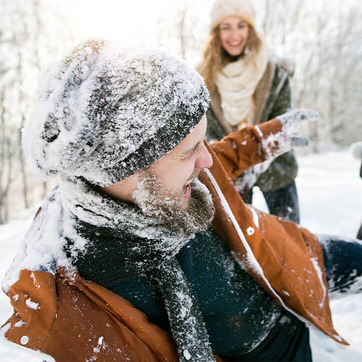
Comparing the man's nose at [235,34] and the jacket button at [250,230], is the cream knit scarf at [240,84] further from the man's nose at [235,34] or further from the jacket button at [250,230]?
the jacket button at [250,230]

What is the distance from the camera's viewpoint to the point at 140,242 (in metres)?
0.98

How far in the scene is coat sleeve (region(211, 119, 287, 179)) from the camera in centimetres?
149

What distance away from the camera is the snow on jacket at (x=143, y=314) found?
828mm

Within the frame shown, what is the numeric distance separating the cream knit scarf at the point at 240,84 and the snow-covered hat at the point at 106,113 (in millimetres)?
1447

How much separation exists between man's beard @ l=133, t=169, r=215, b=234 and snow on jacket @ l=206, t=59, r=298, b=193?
4.26ft

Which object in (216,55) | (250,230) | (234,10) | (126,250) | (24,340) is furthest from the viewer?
(216,55)

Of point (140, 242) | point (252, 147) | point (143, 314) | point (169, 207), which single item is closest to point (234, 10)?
point (252, 147)

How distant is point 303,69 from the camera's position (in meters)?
18.0

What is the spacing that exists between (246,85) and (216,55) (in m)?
0.35

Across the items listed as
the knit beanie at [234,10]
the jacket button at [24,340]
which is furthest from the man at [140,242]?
the knit beanie at [234,10]

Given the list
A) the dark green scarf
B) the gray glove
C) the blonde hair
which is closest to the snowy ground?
the dark green scarf

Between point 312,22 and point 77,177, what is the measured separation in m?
20.2

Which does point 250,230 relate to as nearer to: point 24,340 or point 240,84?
point 24,340

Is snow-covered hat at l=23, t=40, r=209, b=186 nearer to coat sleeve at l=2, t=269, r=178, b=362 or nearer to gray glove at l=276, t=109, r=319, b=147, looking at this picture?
coat sleeve at l=2, t=269, r=178, b=362
